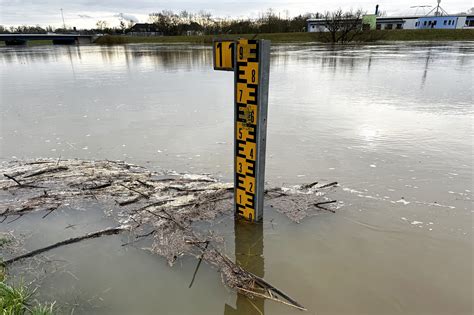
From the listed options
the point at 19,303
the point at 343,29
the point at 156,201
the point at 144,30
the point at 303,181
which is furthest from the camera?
the point at 144,30

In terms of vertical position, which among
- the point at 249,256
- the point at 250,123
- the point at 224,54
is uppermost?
the point at 224,54

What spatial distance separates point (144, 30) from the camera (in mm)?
109062

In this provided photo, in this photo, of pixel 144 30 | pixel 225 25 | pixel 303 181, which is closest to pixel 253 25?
pixel 225 25

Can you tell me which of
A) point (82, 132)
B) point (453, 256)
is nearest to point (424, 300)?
point (453, 256)

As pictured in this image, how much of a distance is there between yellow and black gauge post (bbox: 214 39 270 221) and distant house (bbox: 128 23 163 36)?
4101 inches

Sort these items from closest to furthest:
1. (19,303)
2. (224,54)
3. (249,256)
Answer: (19,303) < (249,256) < (224,54)

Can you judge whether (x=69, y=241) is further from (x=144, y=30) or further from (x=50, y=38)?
(x=144, y=30)

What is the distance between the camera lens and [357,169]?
5055mm

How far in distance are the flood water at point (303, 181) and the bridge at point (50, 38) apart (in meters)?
68.7

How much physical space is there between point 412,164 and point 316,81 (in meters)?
8.06

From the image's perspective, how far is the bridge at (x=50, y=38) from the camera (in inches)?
2572

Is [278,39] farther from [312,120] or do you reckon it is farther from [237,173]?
[237,173]

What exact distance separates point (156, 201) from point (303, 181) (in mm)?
2056

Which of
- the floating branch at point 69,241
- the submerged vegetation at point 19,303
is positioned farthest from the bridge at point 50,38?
the submerged vegetation at point 19,303
